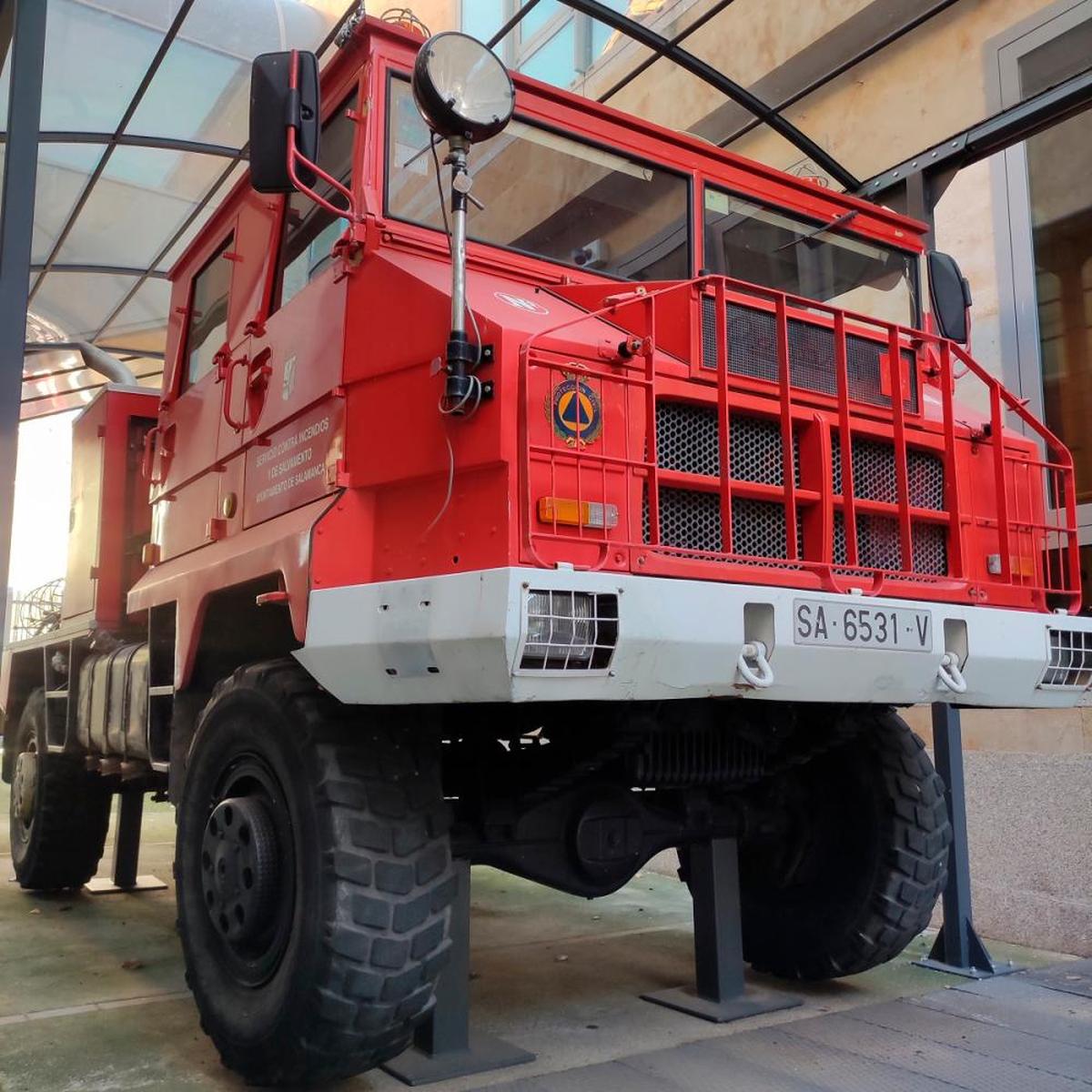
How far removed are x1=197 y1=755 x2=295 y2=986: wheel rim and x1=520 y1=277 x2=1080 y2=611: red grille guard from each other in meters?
1.28

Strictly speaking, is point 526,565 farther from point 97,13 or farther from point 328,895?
point 97,13

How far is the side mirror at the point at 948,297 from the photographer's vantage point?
14.8ft

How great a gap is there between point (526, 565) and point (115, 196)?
383 inches

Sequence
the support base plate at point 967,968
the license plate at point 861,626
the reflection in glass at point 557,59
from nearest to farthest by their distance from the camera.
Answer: the license plate at point 861,626, the support base plate at point 967,968, the reflection in glass at point 557,59

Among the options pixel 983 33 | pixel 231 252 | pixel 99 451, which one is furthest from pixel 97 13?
pixel 983 33

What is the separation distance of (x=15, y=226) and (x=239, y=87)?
544cm

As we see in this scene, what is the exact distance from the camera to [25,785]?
6.53 m

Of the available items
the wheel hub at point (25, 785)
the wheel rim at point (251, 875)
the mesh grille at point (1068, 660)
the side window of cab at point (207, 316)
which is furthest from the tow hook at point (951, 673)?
the wheel hub at point (25, 785)

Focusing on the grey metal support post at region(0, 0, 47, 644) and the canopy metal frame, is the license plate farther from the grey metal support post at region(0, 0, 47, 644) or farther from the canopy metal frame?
the grey metal support post at region(0, 0, 47, 644)

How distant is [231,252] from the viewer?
4559mm

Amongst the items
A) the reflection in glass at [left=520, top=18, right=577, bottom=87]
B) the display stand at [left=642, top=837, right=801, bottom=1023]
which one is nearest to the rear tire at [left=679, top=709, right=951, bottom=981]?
the display stand at [left=642, top=837, right=801, bottom=1023]

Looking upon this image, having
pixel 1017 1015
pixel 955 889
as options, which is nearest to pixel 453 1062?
pixel 1017 1015

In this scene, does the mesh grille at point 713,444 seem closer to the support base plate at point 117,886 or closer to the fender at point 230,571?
the fender at point 230,571

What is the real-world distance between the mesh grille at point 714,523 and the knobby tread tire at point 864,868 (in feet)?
3.58
